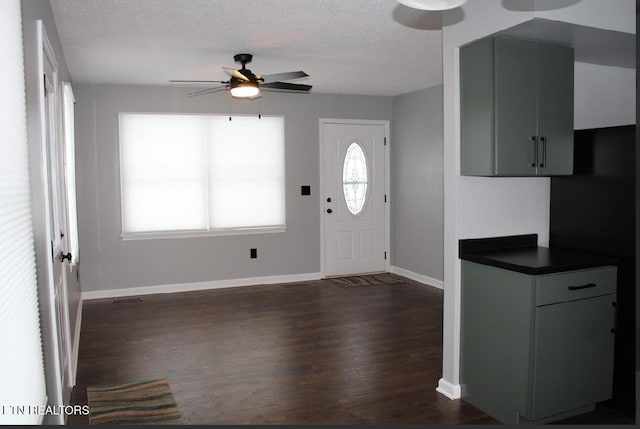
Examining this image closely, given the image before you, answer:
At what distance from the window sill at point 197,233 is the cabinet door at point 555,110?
4059mm

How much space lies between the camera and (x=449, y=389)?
332 cm

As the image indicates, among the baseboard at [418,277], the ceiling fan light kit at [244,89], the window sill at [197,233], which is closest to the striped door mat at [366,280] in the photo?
the baseboard at [418,277]

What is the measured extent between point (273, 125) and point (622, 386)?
186 inches

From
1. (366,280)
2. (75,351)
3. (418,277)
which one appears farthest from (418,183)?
(75,351)

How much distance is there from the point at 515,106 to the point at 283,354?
2.45 meters

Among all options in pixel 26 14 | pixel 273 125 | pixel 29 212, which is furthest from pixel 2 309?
pixel 273 125

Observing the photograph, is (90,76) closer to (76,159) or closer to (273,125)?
(76,159)

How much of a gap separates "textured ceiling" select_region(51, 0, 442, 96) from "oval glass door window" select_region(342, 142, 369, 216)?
4.60ft

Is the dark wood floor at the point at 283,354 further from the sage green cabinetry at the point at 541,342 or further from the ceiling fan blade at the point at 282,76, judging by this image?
the ceiling fan blade at the point at 282,76

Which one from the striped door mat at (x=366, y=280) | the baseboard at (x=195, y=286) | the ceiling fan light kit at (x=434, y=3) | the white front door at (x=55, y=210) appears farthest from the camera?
the striped door mat at (x=366, y=280)

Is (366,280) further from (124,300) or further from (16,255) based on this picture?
(16,255)

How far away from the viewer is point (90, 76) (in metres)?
5.45

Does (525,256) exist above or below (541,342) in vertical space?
above

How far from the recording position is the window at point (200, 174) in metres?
6.09
